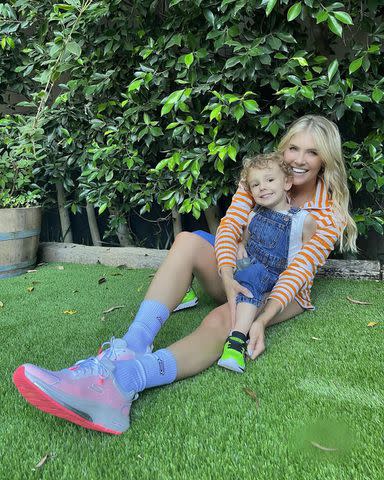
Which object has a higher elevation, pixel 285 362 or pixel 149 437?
pixel 149 437

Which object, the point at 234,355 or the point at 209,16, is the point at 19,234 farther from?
the point at 234,355

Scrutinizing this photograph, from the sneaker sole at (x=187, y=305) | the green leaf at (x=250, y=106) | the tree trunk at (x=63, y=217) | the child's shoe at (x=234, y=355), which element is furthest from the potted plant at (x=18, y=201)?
the child's shoe at (x=234, y=355)

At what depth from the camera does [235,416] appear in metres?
1.18

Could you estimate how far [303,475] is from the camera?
924 mm

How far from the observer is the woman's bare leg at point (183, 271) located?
1.62m

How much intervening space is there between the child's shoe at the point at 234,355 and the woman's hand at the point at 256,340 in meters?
0.04

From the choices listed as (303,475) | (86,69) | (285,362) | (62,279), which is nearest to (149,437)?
(303,475)

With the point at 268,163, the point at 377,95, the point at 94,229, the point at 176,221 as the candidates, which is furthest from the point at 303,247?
the point at 94,229

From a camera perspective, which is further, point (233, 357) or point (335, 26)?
point (335, 26)

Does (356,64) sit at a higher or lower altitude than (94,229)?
higher

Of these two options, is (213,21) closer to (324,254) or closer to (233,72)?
(233,72)

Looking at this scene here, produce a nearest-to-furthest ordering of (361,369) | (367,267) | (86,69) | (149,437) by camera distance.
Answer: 1. (149,437)
2. (361,369)
3. (367,267)
4. (86,69)

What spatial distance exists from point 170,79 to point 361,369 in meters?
2.11

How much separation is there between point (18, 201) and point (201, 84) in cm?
175
